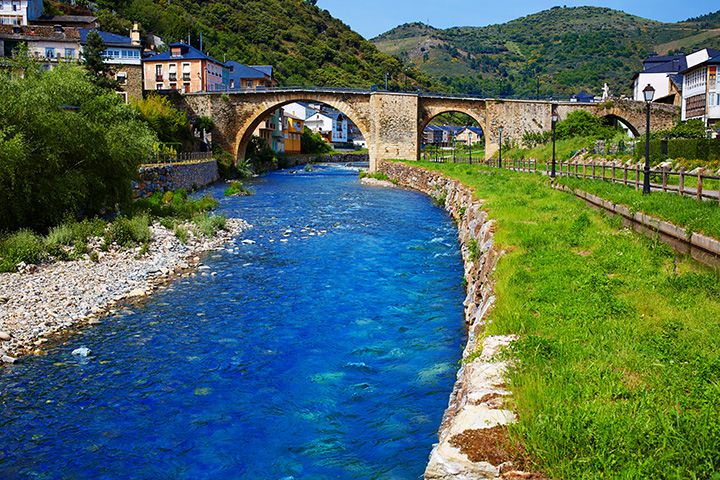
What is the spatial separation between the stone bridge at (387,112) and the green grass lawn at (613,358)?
48.2 meters

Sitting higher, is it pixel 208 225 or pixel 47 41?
pixel 47 41

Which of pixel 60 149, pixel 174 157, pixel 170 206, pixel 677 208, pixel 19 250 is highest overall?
pixel 174 157

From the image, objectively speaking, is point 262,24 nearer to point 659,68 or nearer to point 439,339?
point 659,68

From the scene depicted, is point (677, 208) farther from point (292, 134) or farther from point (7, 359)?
point (292, 134)

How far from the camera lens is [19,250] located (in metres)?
15.5

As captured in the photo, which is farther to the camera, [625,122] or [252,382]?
[625,122]

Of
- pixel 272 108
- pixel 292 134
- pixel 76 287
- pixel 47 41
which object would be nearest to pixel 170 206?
pixel 76 287

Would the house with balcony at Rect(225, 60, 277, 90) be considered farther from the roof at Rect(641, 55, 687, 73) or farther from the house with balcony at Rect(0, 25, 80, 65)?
the roof at Rect(641, 55, 687, 73)

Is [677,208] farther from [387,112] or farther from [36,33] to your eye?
[36,33]

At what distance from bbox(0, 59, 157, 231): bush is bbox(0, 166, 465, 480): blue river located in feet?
18.2

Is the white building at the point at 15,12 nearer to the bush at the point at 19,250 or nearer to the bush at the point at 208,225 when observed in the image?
the bush at the point at 208,225

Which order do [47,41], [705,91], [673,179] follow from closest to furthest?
[673,179]
[705,91]
[47,41]

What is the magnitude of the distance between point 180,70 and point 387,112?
25034 mm

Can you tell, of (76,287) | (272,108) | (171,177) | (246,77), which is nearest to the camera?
(76,287)
